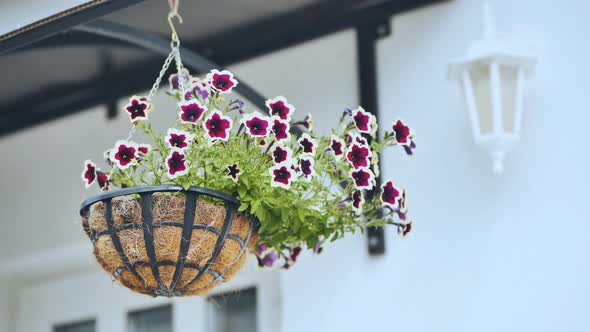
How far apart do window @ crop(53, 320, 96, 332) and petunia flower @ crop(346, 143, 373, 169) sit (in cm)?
203

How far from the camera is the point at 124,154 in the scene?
2.14 meters

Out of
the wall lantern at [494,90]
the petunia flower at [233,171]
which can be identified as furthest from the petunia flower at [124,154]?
the wall lantern at [494,90]

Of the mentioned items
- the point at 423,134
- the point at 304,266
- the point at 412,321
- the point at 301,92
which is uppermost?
the point at 301,92

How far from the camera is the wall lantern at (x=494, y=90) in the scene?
110 inches

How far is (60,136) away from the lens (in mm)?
4012

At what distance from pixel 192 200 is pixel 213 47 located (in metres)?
1.58

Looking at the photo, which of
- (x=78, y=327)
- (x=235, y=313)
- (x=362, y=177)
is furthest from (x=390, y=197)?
(x=78, y=327)

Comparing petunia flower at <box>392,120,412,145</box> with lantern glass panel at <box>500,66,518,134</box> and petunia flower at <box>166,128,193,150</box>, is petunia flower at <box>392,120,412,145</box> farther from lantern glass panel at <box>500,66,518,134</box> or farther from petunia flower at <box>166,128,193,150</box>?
lantern glass panel at <box>500,66,518,134</box>

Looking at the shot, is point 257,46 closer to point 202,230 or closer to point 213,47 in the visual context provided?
point 213,47

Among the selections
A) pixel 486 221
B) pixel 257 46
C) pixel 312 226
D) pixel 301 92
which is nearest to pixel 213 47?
pixel 257 46

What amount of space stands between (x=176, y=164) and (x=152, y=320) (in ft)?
5.90

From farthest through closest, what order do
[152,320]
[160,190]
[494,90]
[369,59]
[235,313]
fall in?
[152,320] < [235,313] < [369,59] < [494,90] < [160,190]

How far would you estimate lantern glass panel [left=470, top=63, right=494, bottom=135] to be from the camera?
2834mm

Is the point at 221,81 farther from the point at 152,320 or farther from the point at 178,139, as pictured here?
the point at 152,320
